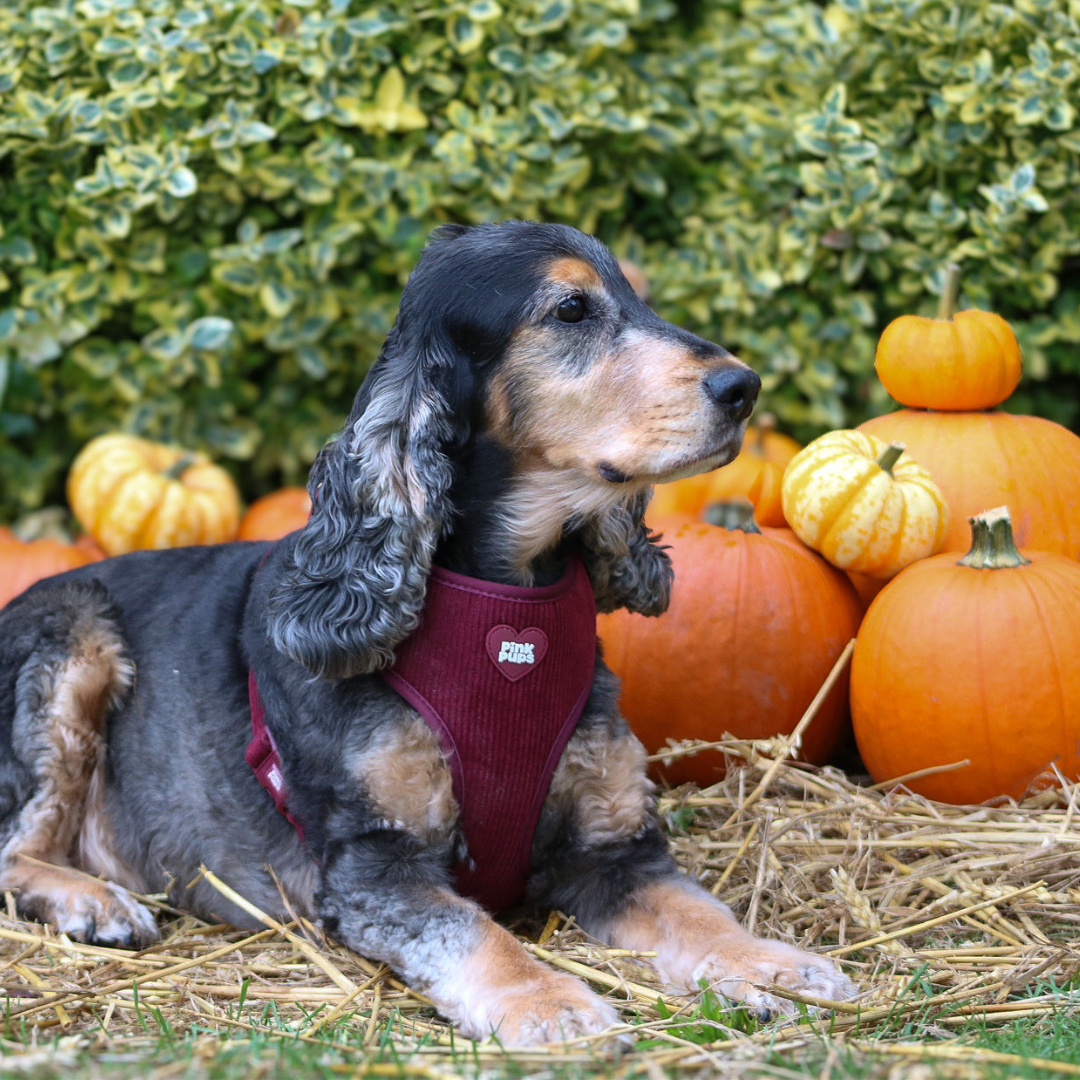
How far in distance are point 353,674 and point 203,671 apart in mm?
769

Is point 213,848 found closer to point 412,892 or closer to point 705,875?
point 412,892

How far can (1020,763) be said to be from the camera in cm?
402

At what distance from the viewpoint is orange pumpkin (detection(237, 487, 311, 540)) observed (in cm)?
629

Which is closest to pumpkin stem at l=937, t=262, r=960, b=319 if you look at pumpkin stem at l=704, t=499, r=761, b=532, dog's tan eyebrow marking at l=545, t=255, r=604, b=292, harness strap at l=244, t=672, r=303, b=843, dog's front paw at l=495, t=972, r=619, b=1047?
pumpkin stem at l=704, t=499, r=761, b=532

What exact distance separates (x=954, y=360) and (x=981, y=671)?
128cm

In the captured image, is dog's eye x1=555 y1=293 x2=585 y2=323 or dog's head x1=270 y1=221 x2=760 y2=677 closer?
dog's head x1=270 y1=221 x2=760 y2=677

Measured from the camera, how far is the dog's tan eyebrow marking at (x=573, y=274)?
320 centimetres

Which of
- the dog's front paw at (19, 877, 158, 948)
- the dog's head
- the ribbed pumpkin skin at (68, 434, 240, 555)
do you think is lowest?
the ribbed pumpkin skin at (68, 434, 240, 555)

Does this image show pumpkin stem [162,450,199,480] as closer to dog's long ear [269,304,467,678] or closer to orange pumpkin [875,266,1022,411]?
dog's long ear [269,304,467,678]

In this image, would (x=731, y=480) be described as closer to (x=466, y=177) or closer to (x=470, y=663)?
(x=466, y=177)

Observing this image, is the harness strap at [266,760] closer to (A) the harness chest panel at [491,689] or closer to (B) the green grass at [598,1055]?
(A) the harness chest panel at [491,689]

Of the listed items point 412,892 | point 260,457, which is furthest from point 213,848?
point 260,457

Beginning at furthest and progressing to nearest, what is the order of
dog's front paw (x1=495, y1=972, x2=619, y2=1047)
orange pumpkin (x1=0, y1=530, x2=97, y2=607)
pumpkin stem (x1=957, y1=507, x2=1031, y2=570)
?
orange pumpkin (x1=0, y1=530, x2=97, y2=607), pumpkin stem (x1=957, y1=507, x2=1031, y2=570), dog's front paw (x1=495, y1=972, x2=619, y2=1047)

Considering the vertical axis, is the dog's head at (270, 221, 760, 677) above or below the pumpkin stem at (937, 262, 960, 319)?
above
